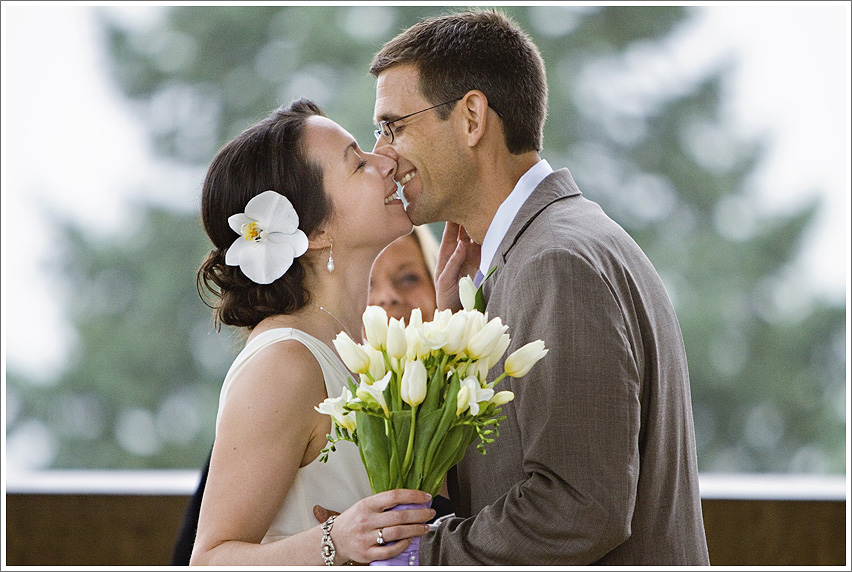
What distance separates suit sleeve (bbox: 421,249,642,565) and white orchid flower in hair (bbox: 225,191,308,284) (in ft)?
2.10

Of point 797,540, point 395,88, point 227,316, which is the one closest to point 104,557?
point 227,316

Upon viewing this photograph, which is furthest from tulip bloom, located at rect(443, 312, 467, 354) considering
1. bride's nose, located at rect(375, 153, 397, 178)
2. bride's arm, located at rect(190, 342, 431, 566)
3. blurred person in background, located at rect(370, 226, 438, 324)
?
blurred person in background, located at rect(370, 226, 438, 324)

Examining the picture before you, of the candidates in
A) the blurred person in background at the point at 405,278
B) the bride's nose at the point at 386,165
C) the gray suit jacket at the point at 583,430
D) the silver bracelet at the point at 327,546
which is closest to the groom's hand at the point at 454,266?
the bride's nose at the point at 386,165

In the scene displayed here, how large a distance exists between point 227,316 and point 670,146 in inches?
383

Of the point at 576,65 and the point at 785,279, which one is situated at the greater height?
the point at 576,65

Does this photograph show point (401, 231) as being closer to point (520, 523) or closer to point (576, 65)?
point (520, 523)

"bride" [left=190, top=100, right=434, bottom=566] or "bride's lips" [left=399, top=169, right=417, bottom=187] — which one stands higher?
"bride's lips" [left=399, top=169, right=417, bottom=187]

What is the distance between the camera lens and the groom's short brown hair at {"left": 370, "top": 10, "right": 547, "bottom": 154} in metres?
2.50

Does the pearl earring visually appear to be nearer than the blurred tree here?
Yes

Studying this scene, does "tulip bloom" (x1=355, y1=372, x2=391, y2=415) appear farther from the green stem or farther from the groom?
the groom

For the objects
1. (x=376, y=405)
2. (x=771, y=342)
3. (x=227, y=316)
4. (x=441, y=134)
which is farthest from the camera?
(x=771, y=342)

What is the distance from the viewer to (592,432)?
1811 millimetres

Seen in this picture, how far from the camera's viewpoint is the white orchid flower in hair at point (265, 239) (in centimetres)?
218

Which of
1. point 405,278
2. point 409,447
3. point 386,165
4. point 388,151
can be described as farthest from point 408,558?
point 405,278
